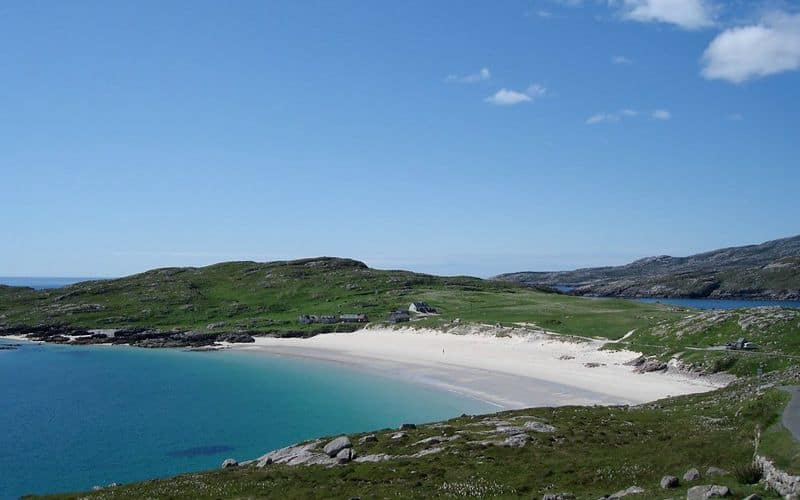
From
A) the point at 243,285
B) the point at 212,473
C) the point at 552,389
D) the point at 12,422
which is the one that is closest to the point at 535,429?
the point at 212,473

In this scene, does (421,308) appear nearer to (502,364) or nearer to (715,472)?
(502,364)

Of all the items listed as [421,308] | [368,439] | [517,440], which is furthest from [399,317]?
[517,440]

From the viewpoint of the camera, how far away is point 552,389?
226 ft

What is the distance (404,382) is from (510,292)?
342 ft

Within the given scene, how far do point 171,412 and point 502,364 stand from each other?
4736 cm

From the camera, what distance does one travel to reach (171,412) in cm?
6806

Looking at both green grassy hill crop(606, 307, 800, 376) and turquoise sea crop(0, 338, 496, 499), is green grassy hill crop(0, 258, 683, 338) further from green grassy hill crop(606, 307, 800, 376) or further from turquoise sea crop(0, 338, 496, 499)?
turquoise sea crop(0, 338, 496, 499)

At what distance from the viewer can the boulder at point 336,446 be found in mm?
37875

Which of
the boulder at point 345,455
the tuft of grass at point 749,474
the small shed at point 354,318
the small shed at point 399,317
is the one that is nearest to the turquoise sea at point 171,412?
the boulder at point 345,455

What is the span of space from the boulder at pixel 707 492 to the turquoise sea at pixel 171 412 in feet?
131

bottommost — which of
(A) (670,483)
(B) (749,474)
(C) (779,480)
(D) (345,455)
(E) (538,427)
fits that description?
(D) (345,455)

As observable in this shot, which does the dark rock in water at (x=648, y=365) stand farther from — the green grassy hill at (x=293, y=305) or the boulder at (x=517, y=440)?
the boulder at (x=517, y=440)

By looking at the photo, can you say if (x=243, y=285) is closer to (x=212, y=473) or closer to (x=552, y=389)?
(x=552, y=389)

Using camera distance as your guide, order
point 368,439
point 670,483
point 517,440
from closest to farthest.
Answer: point 670,483
point 517,440
point 368,439
